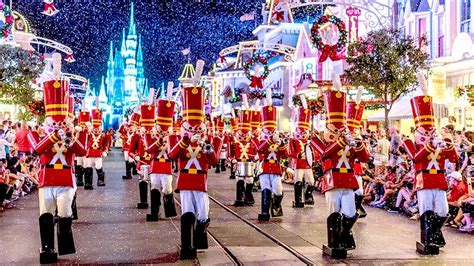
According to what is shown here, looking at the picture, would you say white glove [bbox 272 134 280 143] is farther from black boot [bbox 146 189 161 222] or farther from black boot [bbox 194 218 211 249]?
black boot [bbox 194 218 211 249]

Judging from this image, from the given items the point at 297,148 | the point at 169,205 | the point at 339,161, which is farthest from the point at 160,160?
the point at 339,161

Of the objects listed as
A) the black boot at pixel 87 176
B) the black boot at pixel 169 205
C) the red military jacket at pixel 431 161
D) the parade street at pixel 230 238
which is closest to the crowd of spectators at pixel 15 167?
the parade street at pixel 230 238

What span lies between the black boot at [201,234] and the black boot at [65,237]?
5.89 feet

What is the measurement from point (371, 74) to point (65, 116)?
52.2ft

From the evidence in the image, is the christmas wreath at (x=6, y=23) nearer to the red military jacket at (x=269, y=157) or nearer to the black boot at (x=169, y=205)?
the black boot at (x=169, y=205)

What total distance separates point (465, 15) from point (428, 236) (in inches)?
629

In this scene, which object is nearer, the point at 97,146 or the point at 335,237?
the point at 335,237

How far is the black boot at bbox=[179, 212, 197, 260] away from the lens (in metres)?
10.4

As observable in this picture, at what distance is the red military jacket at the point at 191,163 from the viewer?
34.3 ft

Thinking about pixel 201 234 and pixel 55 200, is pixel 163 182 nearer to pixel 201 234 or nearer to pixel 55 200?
pixel 201 234

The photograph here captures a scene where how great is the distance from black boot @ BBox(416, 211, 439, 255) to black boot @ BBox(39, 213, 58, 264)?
211 inches

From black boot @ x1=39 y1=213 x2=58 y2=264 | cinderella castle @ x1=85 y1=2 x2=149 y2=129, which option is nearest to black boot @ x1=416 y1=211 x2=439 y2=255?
black boot @ x1=39 y1=213 x2=58 y2=264

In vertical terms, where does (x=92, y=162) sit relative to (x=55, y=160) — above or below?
below

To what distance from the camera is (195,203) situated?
1061 cm
